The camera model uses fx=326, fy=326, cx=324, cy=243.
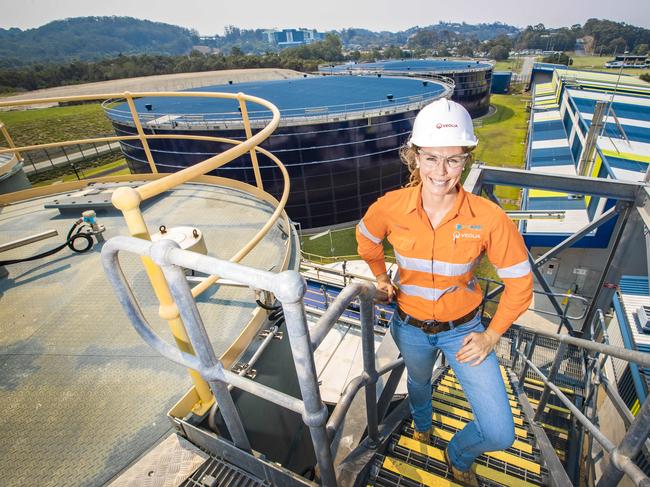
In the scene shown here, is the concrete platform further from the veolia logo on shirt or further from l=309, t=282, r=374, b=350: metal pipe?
the veolia logo on shirt

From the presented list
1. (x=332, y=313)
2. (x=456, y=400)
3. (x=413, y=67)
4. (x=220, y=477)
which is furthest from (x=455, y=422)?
(x=413, y=67)

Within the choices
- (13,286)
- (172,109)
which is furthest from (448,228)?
(172,109)

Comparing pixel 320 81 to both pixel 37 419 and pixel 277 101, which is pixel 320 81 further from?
pixel 37 419

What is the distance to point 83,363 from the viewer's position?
2973 millimetres

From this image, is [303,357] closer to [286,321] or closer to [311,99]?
[286,321]

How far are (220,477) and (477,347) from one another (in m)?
1.89

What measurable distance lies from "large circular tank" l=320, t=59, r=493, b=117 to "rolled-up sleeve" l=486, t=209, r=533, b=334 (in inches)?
1622

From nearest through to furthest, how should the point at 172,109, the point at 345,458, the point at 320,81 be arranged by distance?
1. the point at 345,458
2. the point at 172,109
3. the point at 320,81

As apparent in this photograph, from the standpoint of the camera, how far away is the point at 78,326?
3.40 meters

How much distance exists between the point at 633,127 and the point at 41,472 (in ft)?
83.2

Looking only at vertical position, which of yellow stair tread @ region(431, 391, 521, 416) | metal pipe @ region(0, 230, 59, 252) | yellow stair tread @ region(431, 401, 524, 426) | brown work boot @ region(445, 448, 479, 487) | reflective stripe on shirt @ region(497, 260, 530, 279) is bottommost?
yellow stair tread @ region(431, 391, 521, 416)

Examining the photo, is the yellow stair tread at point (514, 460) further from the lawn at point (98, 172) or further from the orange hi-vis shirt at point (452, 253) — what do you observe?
the lawn at point (98, 172)

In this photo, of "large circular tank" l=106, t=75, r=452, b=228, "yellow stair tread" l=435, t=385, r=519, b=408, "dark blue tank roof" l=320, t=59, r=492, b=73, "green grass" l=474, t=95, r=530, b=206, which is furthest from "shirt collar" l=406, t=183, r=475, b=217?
"dark blue tank roof" l=320, t=59, r=492, b=73

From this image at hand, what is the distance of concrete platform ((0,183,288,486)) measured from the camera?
230cm
